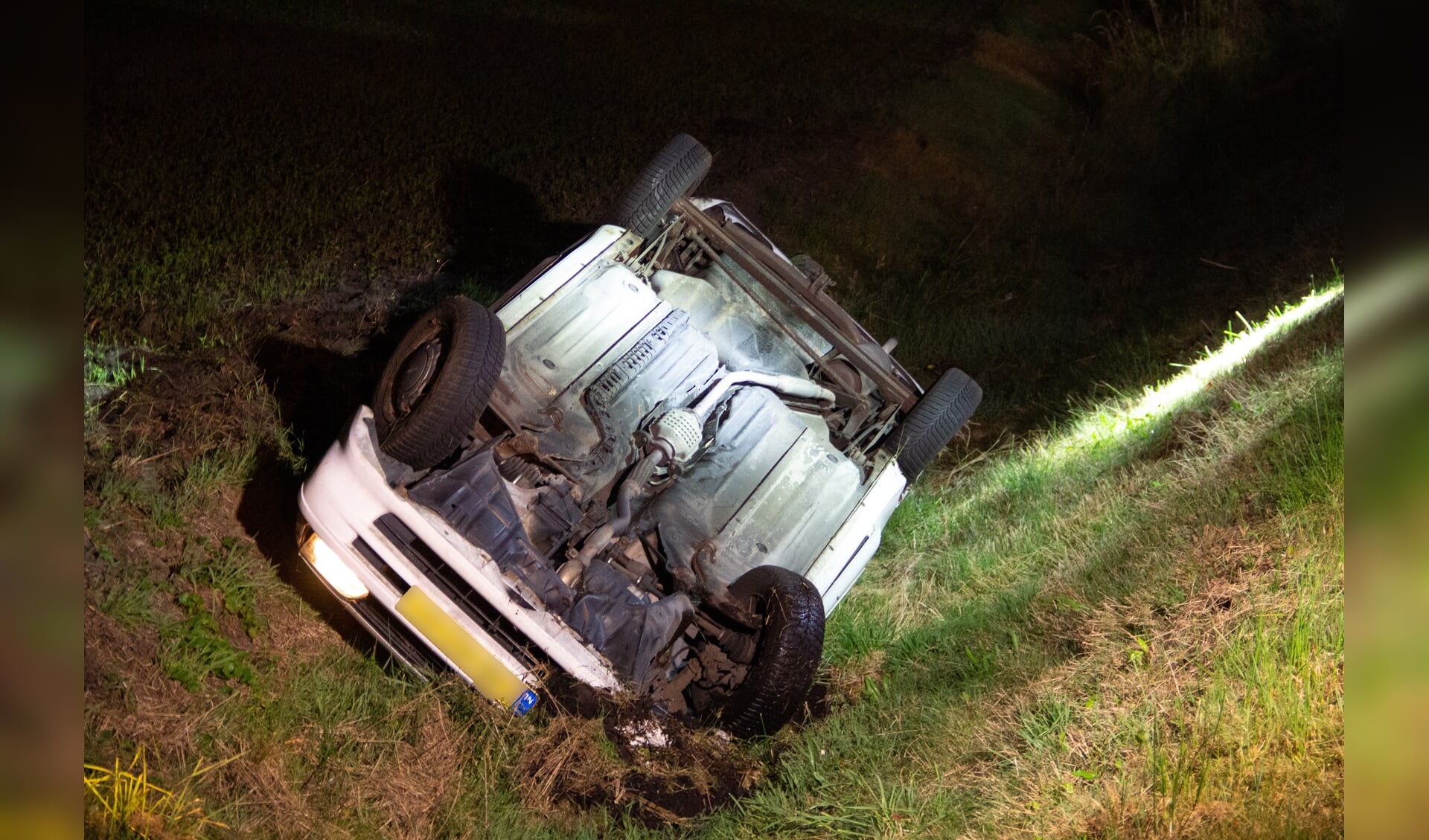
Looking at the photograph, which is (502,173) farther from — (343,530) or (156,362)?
(343,530)

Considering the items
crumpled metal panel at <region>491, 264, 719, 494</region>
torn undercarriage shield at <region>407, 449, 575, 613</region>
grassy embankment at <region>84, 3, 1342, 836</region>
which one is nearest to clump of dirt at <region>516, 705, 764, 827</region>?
→ grassy embankment at <region>84, 3, 1342, 836</region>

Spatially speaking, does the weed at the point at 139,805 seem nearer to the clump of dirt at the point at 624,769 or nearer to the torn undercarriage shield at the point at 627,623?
the clump of dirt at the point at 624,769

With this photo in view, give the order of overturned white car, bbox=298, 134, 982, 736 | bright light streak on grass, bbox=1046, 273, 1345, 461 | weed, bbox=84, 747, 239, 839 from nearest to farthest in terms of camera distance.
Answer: weed, bbox=84, 747, 239, 839 < overturned white car, bbox=298, 134, 982, 736 < bright light streak on grass, bbox=1046, 273, 1345, 461

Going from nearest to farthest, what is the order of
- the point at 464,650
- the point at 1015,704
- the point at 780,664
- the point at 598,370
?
the point at 464,650, the point at 780,664, the point at 1015,704, the point at 598,370

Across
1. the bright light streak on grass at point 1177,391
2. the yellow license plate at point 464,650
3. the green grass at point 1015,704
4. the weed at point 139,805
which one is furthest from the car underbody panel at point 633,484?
the bright light streak on grass at point 1177,391

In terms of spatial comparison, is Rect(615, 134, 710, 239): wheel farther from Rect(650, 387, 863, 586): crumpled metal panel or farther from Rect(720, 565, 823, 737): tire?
Rect(720, 565, 823, 737): tire

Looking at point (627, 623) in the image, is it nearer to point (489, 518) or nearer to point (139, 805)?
point (489, 518)

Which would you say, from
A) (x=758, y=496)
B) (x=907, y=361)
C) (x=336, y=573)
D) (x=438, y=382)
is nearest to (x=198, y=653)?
(x=336, y=573)

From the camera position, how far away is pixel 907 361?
23.5ft

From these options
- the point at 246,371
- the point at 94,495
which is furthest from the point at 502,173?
the point at 94,495

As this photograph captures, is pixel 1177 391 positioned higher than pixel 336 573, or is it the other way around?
pixel 1177 391

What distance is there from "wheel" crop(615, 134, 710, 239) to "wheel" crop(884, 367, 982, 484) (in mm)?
1522

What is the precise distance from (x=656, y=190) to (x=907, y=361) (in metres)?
2.68

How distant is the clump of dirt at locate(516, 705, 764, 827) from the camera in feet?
11.7
